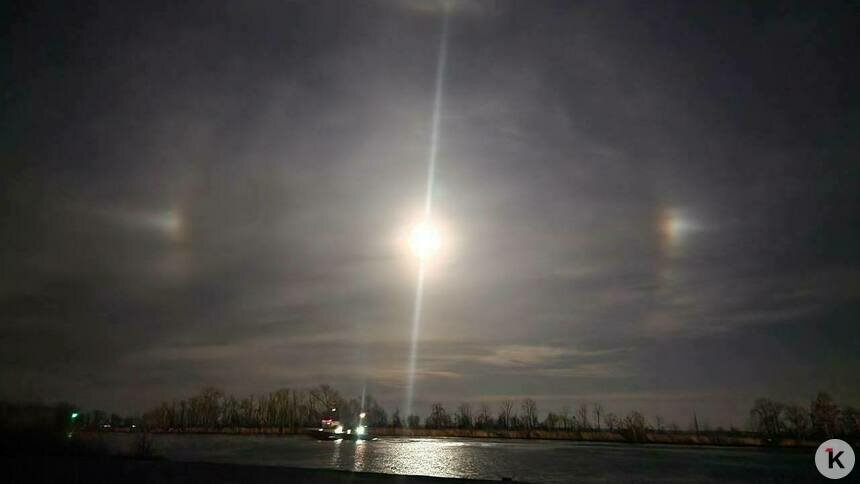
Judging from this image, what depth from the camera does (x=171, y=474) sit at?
1335 inches

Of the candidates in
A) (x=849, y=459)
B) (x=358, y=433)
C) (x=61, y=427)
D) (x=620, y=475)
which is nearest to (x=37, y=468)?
(x=849, y=459)

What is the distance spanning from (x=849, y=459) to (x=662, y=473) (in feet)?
184

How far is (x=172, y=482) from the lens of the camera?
104 ft

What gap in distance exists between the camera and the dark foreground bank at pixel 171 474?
31547 mm

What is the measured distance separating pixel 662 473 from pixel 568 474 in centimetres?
1973

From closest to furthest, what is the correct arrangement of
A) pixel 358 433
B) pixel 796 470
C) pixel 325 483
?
pixel 325 483 → pixel 796 470 → pixel 358 433

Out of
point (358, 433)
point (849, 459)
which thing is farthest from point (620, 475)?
point (358, 433)

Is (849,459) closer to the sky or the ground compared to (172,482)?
closer to the sky

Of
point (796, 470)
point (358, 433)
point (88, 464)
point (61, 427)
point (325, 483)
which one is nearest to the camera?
point (325, 483)

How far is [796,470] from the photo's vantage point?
342 ft

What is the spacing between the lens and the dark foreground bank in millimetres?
31547

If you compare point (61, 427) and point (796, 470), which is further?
point (796, 470)

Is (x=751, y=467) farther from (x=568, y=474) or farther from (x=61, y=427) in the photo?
(x=61, y=427)

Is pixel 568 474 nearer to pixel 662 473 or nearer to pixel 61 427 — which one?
pixel 662 473
